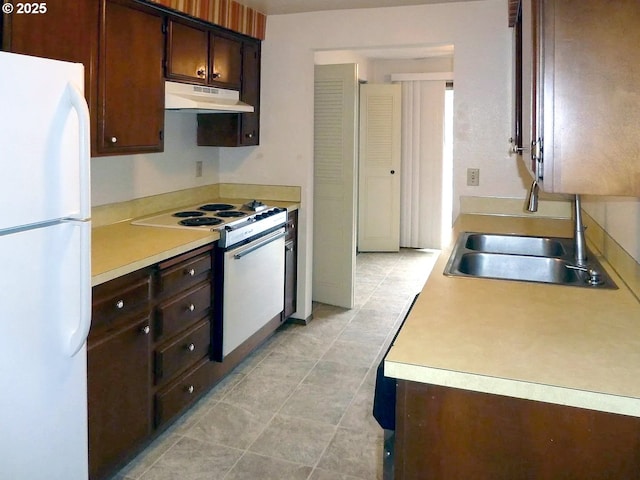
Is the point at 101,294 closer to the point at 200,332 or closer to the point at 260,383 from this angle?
the point at 200,332

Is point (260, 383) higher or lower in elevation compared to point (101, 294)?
lower

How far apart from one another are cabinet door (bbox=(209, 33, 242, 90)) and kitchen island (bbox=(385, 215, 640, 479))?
8.03 ft

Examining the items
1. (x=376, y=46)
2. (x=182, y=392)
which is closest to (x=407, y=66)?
(x=376, y=46)

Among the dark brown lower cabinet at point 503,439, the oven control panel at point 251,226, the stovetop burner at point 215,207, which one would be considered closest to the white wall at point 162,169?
the stovetop burner at point 215,207

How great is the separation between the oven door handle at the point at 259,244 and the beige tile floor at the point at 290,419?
696mm

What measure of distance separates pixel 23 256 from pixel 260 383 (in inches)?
73.3

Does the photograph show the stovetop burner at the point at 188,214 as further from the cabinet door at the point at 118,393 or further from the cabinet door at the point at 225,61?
the cabinet door at the point at 118,393

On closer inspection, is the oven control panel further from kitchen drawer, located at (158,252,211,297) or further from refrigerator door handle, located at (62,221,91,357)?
refrigerator door handle, located at (62,221,91,357)

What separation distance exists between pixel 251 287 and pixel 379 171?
145 inches

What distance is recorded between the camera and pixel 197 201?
12.9ft

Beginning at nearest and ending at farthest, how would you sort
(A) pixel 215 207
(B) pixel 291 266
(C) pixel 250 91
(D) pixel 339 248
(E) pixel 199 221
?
(E) pixel 199 221, (A) pixel 215 207, (C) pixel 250 91, (B) pixel 291 266, (D) pixel 339 248

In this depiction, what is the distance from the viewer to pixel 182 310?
2631mm

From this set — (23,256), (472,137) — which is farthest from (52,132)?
(472,137)

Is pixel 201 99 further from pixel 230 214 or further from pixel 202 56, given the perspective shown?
pixel 230 214
